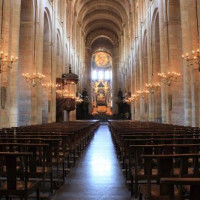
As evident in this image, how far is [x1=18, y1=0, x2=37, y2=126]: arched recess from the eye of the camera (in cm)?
1949

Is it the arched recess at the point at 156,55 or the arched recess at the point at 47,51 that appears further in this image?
the arched recess at the point at 47,51

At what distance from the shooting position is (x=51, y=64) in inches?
994

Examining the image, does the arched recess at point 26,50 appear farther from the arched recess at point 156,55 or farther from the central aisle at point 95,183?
the central aisle at point 95,183

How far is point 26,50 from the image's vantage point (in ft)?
64.7

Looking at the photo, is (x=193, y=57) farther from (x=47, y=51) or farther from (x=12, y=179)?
(x=47, y=51)

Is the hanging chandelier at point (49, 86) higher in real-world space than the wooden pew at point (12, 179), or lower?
higher

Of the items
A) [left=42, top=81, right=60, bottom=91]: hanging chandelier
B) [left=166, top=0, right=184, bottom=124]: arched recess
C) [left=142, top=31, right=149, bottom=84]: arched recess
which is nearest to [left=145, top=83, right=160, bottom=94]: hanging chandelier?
[left=166, top=0, right=184, bottom=124]: arched recess

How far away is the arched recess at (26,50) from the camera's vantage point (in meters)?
19.5

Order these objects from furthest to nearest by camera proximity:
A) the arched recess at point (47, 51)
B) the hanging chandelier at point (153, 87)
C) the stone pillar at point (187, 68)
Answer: the arched recess at point (47, 51), the hanging chandelier at point (153, 87), the stone pillar at point (187, 68)

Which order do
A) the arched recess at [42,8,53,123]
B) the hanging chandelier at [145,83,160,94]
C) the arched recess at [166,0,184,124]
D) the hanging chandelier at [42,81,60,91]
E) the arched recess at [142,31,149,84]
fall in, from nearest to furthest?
1. the arched recess at [166,0,184,124]
2. the hanging chandelier at [145,83,160,94]
3. the hanging chandelier at [42,81,60,91]
4. the arched recess at [42,8,53,123]
5. the arched recess at [142,31,149,84]

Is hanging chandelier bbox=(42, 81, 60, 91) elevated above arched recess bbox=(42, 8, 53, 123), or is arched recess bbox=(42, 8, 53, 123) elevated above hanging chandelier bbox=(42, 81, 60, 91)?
arched recess bbox=(42, 8, 53, 123)

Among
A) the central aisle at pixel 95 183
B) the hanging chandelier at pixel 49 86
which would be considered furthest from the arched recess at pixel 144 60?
the central aisle at pixel 95 183

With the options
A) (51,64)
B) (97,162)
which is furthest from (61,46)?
(97,162)

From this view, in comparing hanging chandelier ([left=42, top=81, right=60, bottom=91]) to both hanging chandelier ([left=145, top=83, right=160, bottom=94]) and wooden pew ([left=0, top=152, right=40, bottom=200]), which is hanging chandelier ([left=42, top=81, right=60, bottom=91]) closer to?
hanging chandelier ([left=145, top=83, right=160, bottom=94])
